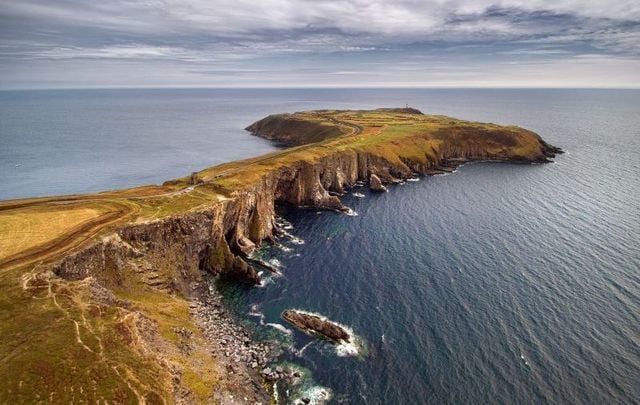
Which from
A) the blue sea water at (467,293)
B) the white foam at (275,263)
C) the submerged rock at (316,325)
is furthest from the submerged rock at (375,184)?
the submerged rock at (316,325)

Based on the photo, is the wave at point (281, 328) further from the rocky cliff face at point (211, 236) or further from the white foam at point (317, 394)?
the rocky cliff face at point (211, 236)

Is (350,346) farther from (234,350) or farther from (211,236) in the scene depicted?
(211,236)

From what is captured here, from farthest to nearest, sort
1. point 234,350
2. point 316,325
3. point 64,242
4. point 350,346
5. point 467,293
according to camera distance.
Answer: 1. point 467,293
2. point 64,242
3. point 316,325
4. point 350,346
5. point 234,350

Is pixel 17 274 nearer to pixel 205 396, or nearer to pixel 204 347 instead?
pixel 204 347

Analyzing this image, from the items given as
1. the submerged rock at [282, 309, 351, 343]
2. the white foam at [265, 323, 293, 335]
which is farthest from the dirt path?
the submerged rock at [282, 309, 351, 343]

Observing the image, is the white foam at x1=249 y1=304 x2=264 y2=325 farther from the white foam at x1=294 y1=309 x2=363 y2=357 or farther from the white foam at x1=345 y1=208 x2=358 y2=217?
the white foam at x1=345 y1=208 x2=358 y2=217

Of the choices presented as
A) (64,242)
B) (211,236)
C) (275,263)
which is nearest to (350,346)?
(275,263)
